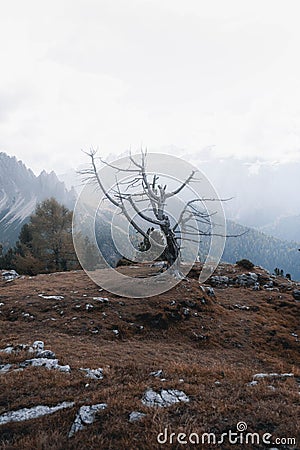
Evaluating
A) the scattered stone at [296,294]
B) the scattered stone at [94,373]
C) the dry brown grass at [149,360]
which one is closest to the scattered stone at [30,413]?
the dry brown grass at [149,360]

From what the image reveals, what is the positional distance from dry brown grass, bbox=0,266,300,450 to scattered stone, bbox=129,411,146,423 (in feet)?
0.36

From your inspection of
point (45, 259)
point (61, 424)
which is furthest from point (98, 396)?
point (45, 259)

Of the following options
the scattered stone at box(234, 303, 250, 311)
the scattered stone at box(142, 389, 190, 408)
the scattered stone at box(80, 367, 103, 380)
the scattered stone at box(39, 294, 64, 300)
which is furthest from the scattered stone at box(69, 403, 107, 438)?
the scattered stone at box(234, 303, 250, 311)

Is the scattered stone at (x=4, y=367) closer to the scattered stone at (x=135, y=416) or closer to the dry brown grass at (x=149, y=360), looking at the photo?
the dry brown grass at (x=149, y=360)

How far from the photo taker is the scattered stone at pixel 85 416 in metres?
5.72

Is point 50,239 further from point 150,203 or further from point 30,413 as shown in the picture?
point 30,413

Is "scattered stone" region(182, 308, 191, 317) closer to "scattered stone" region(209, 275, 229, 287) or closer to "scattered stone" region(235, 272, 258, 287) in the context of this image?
"scattered stone" region(209, 275, 229, 287)

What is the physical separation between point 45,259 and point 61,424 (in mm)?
45641

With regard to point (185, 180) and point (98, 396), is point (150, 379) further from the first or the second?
point (185, 180)

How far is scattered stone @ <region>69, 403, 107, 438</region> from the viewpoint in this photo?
5722 mm

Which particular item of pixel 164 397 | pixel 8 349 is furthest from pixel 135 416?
pixel 8 349

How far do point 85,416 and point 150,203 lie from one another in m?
15.7

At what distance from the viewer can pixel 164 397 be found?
280 inches

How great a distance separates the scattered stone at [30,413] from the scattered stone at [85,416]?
20.8 inches
